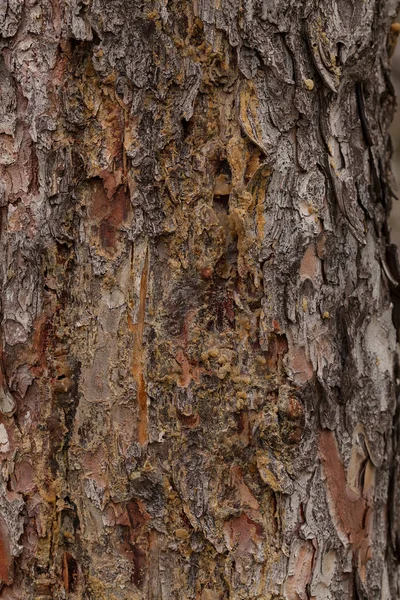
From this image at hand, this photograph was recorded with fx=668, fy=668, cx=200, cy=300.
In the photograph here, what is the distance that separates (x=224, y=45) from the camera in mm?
1193

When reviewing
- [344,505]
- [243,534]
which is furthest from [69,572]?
[344,505]

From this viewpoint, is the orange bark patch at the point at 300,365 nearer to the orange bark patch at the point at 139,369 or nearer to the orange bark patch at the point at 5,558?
the orange bark patch at the point at 139,369

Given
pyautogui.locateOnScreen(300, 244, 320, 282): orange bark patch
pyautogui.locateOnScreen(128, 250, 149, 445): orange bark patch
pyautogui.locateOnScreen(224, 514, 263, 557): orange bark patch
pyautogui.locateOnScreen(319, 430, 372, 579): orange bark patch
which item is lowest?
pyautogui.locateOnScreen(224, 514, 263, 557): orange bark patch

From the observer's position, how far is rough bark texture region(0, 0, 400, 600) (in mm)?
1203

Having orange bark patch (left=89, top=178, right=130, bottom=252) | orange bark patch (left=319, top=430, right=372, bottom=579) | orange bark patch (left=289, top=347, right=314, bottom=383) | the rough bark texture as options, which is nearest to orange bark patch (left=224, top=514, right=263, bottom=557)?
the rough bark texture

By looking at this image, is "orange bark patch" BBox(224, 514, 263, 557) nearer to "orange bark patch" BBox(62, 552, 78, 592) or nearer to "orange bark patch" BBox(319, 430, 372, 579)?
"orange bark patch" BBox(319, 430, 372, 579)

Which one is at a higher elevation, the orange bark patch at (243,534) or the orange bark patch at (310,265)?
the orange bark patch at (310,265)

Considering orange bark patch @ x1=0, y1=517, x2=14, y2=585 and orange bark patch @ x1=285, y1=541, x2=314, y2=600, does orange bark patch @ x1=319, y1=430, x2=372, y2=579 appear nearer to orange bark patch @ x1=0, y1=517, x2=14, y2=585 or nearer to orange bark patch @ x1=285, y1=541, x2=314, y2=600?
orange bark patch @ x1=285, y1=541, x2=314, y2=600

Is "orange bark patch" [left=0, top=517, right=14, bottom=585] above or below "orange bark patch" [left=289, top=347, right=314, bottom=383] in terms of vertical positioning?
below

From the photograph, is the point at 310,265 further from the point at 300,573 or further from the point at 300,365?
the point at 300,573

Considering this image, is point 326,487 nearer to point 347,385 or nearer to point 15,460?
point 347,385

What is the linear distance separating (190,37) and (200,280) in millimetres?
437

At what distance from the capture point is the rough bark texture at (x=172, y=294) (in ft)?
3.95

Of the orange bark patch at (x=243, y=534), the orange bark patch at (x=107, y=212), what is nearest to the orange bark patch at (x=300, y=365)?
the orange bark patch at (x=243, y=534)
